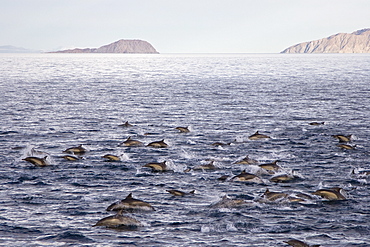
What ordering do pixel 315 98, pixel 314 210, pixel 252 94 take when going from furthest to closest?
1. pixel 252 94
2. pixel 315 98
3. pixel 314 210

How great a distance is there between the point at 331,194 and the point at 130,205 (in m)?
7.48

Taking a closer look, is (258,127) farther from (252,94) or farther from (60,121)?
(252,94)

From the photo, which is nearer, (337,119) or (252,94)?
(337,119)

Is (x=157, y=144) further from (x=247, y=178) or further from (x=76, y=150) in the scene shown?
(x=247, y=178)

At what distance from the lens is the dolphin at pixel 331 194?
1932cm

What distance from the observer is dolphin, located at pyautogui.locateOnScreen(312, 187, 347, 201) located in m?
19.3

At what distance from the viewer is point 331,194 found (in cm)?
1938

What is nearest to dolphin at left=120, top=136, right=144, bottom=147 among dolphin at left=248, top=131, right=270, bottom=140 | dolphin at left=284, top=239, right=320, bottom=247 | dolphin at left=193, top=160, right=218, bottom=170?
dolphin at left=193, top=160, right=218, bottom=170

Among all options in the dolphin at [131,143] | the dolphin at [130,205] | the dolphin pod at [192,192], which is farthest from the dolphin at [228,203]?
the dolphin at [131,143]

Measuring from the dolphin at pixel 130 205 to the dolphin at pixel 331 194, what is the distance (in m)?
6.42

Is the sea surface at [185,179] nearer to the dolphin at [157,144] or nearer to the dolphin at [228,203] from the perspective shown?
the dolphin at [228,203]

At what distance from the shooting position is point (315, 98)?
198 feet

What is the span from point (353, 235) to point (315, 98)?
46251 millimetres

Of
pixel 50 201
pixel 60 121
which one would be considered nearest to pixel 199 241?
pixel 50 201
